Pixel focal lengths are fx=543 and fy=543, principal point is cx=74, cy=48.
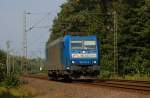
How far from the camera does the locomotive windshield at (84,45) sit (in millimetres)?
38438

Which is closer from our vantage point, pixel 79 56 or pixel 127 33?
pixel 79 56

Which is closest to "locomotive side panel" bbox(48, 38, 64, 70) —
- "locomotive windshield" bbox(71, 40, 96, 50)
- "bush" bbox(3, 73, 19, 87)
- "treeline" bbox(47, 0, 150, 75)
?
"locomotive windshield" bbox(71, 40, 96, 50)

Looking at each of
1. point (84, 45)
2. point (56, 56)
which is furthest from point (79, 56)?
point (56, 56)

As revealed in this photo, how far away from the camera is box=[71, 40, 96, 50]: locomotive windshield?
1513 inches

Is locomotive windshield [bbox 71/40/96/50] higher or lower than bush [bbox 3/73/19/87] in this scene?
higher

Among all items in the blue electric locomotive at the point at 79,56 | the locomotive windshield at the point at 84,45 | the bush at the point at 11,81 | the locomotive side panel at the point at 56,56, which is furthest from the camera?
the locomotive side panel at the point at 56,56

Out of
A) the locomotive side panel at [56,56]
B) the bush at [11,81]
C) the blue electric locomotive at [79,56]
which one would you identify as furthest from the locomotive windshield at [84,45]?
the bush at [11,81]

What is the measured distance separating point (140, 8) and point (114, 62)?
8.74 metres

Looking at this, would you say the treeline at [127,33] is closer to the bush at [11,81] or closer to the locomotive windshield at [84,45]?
the locomotive windshield at [84,45]

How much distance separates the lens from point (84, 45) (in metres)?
38.5

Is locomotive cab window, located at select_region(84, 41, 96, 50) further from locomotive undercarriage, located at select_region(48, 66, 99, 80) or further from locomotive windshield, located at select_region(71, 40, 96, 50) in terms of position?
locomotive undercarriage, located at select_region(48, 66, 99, 80)

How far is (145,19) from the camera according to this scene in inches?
2335

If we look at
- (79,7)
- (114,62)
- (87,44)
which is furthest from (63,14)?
(87,44)

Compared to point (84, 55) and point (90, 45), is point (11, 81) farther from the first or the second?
point (90, 45)
